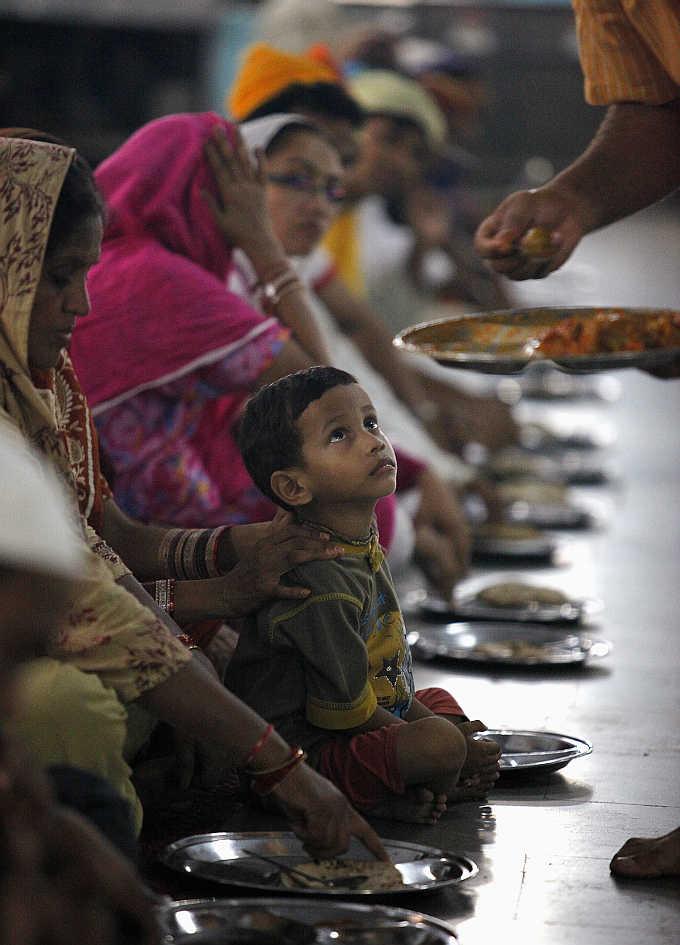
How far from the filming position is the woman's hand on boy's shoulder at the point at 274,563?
8.51 feet

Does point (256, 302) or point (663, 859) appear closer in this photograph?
point (663, 859)

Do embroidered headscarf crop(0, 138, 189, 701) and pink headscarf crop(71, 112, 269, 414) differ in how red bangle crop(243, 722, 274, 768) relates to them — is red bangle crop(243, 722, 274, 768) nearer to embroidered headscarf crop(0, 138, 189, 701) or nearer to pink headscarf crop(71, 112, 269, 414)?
embroidered headscarf crop(0, 138, 189, 701)

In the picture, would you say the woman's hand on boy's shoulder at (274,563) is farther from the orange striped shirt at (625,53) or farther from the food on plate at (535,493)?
the food on plate at (535,493)

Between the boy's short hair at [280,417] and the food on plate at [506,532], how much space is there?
2583 millimetres

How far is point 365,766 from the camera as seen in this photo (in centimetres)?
259

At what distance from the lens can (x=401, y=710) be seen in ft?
8.89

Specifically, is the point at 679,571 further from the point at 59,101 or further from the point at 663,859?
the point at 59,101

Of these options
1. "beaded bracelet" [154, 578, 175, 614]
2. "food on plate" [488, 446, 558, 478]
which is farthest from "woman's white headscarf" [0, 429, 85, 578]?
"food on plate" [488, 446, 558, 478]

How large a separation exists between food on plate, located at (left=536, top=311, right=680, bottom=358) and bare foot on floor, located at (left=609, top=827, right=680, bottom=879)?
737mm

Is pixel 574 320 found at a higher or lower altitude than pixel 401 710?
higher

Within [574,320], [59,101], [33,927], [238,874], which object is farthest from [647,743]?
[59,101]

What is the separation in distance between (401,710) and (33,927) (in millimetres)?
1327

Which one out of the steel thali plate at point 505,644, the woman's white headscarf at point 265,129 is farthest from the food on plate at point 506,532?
the woman's white headscarf at point 265,129

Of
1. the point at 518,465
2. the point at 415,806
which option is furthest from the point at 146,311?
the point at 518,465
